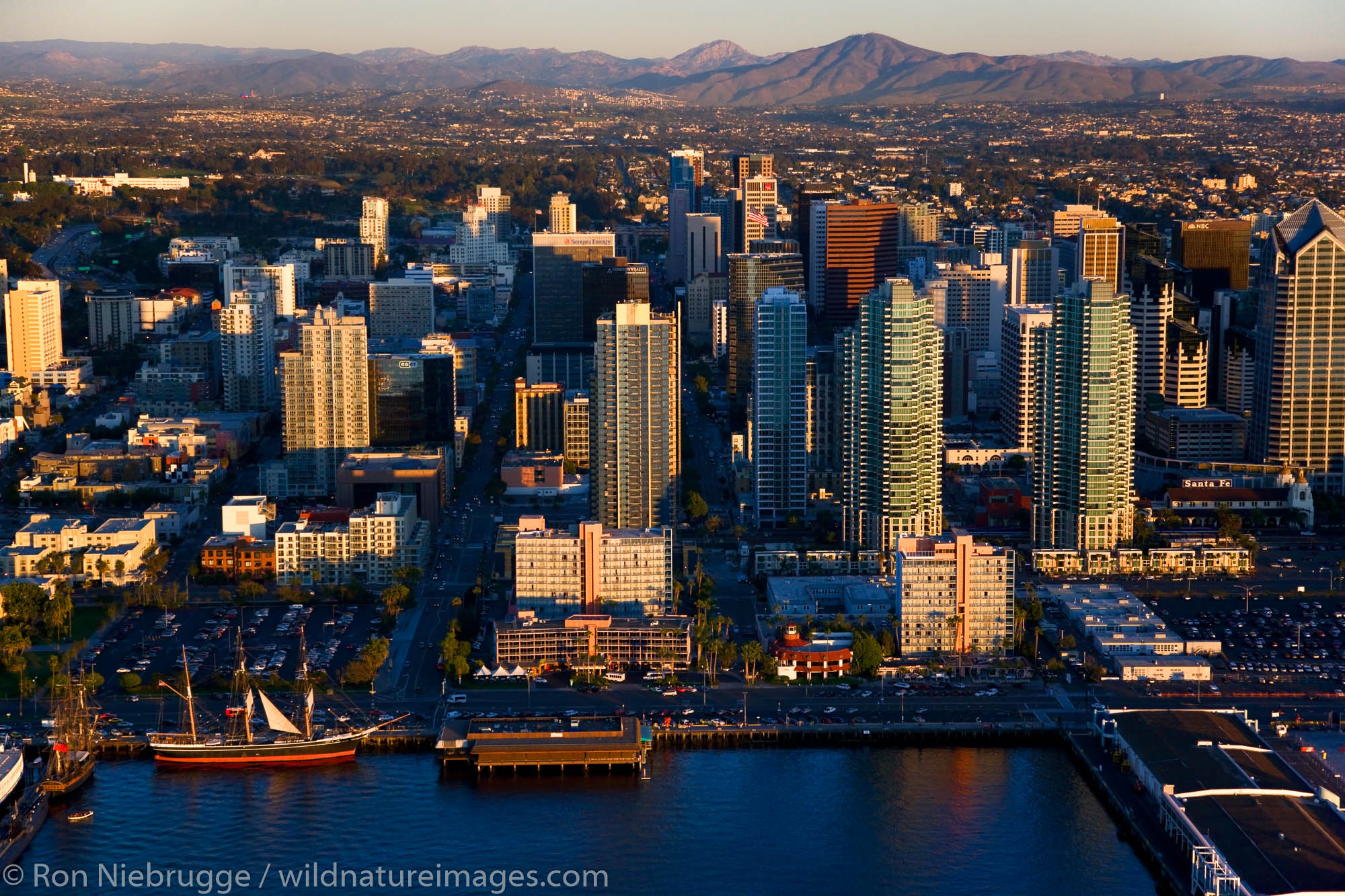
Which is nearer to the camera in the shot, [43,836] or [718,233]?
[43,836]

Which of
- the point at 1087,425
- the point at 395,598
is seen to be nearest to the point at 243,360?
the point at 395,598

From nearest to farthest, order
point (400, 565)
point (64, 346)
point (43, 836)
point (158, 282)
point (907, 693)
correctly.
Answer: point (43, 836), point (907, 693), point (400, 565), point (64, 346), point (158, 282)

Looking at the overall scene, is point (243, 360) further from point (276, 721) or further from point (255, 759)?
point (255, 759)

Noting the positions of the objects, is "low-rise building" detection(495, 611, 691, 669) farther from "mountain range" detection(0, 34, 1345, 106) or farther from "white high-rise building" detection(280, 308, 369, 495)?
"mountain range" detection(0, 34, 1345, 106)

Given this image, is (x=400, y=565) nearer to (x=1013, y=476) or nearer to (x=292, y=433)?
(x=292, y=433)

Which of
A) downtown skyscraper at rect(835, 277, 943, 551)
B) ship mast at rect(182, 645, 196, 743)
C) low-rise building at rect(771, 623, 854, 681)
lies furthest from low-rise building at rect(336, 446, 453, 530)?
low-rise building at rect(771, 623, 854, 681)

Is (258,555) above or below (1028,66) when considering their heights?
below

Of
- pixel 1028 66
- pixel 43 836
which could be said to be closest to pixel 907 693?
pixel 43 836
